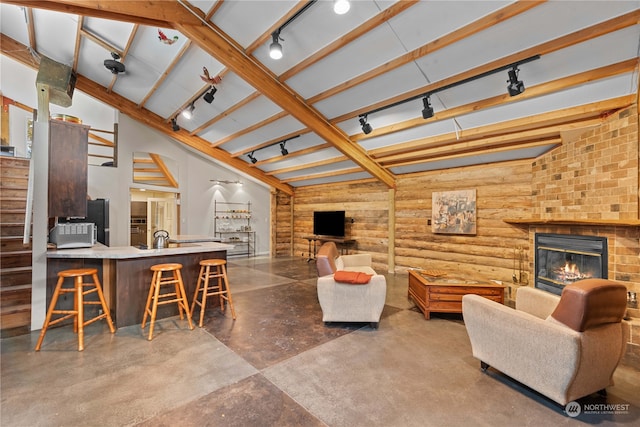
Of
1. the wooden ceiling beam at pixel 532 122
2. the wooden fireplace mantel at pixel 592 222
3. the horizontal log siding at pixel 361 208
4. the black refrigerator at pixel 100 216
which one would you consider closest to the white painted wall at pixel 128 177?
the black refrigerator at pixel 100 216

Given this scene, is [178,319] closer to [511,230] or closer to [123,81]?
[123,81]

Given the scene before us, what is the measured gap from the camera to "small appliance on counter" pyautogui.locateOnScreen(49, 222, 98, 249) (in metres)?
3.23

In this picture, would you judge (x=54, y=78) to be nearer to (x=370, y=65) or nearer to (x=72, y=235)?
(x=72, y=235)

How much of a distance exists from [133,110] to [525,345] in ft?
26.2

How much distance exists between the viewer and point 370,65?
3504 millimetres

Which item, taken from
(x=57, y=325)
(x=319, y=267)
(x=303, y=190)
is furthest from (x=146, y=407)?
(x=303, y=190)

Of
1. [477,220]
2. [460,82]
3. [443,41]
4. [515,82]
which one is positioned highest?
[443,41]

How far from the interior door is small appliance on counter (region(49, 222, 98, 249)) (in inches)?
202

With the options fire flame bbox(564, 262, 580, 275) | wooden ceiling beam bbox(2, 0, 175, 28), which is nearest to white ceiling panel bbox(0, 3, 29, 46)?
wooden ceiling beam bbox(2, 0, 175, 28)

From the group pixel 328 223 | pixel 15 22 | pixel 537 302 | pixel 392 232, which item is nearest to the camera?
pixel 537 302

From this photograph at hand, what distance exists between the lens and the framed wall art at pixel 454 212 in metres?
5.22

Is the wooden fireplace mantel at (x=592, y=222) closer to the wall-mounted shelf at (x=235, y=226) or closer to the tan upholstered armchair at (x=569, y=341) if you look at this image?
the tan upholstered armchair at (x=569, y=341)

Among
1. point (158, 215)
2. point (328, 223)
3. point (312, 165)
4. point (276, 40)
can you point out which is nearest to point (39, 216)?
point (276, 40)

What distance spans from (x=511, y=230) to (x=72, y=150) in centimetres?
656
